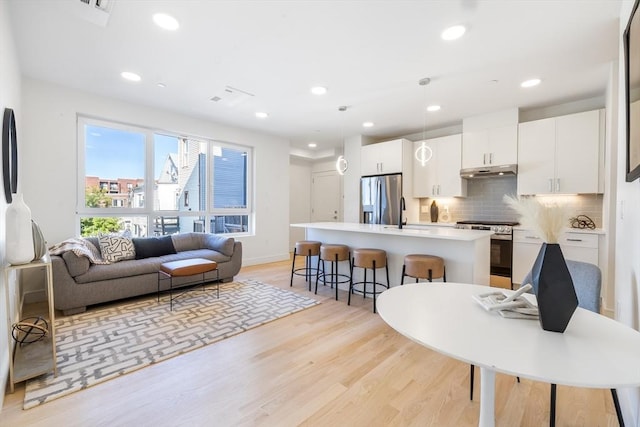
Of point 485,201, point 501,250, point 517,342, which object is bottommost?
point 501,250

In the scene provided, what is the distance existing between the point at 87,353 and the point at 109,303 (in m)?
1.36

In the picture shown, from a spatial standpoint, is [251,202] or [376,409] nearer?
[376,409]

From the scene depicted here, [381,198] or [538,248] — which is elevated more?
[381,198]

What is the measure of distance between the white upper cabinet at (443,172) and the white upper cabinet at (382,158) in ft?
1.57

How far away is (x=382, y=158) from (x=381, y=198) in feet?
2.63

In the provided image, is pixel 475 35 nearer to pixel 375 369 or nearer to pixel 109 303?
pixel 375 369

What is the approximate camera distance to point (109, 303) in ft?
11.3

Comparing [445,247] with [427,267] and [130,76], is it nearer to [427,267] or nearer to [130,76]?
[427,267]

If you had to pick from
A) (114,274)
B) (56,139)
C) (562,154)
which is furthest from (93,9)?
(562,154)

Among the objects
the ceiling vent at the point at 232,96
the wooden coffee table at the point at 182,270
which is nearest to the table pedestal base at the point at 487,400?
the wooden coffee table at the point at 182,270

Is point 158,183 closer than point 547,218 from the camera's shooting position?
No

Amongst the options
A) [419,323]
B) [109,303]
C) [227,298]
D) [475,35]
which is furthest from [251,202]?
[419,323]

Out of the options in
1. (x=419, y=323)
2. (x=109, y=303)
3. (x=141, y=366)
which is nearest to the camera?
(x=419, y=323)

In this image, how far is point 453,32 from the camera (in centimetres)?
243
